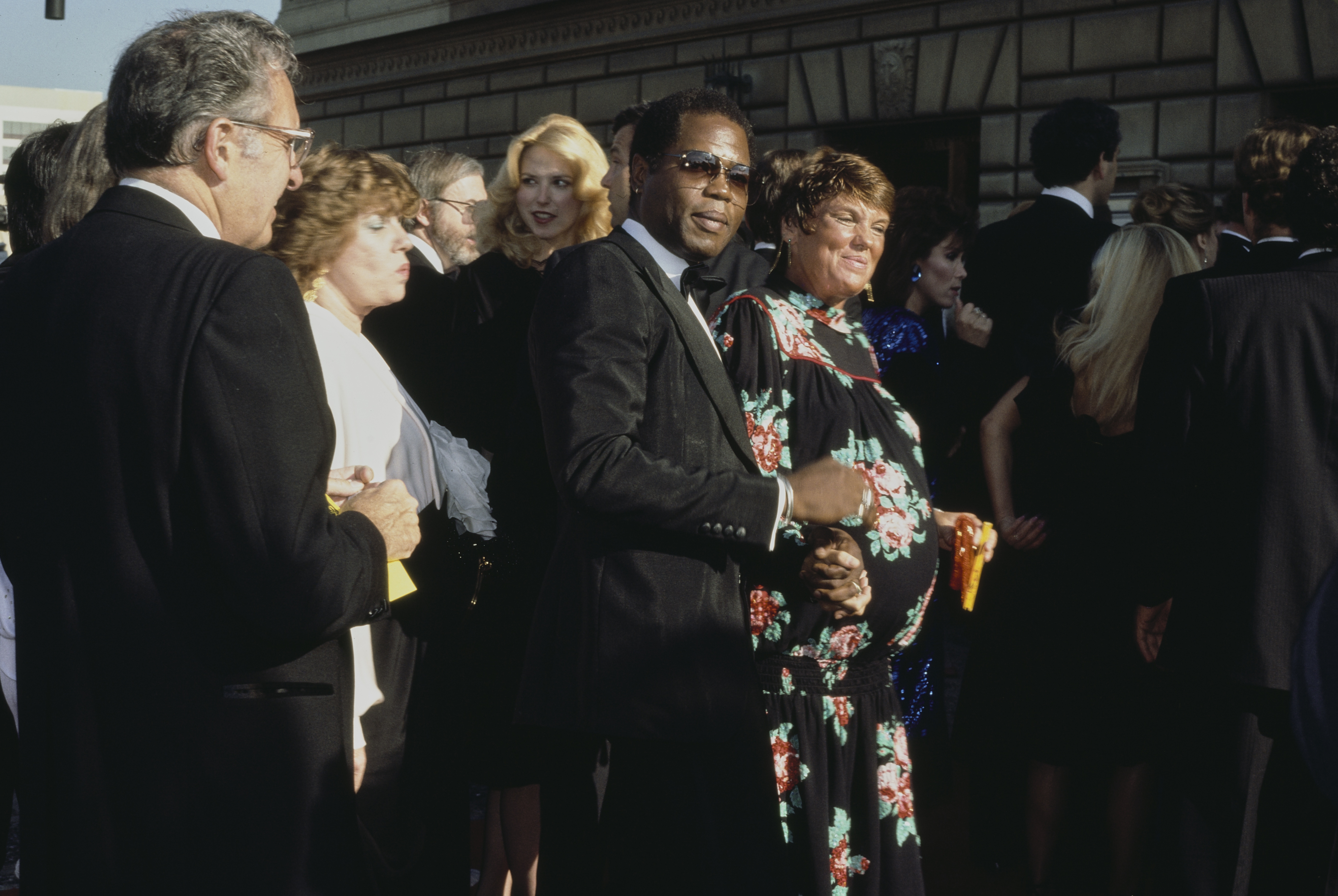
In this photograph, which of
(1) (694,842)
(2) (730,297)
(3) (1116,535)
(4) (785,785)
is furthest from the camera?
(3) (1116,535)

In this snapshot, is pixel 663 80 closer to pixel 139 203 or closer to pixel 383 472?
pixel 383 472

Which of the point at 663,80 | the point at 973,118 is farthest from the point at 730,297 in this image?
the point at 663,80

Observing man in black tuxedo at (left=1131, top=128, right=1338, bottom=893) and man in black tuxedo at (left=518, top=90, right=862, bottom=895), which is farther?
man in black tuxedo at (left=1131, top=128, right=1338, bottom=893)

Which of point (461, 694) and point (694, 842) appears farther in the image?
point (461, 694)

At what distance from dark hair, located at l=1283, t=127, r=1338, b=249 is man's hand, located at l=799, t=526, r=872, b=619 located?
3.80ft

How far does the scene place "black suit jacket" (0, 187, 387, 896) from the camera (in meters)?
1.55

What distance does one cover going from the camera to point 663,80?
470 inches

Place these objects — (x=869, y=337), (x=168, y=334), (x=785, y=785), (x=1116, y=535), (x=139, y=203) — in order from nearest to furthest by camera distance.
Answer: (x=168, y=334), (x=139, y=203), (x=785, y=785), (x=1116, y=535), (x=869, y=337)

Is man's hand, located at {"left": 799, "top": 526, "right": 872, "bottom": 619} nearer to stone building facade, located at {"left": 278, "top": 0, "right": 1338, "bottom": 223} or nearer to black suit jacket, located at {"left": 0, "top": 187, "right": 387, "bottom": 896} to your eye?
black suit jacket, located at {"left": 0, "top": 187, "right": 387, "bottom": 896}

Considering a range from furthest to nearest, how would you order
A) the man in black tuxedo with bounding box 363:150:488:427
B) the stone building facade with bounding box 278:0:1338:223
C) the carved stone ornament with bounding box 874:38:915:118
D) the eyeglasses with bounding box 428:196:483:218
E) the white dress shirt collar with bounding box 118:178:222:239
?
1. the carved stone ornament with bounding box 874:38:915:118
2. the stone building facade with bounding box 278:0:1338:223
3. the eyeglasses with bounding box 428:196:483:218
4. the man in black tuxedo with bounding box 363:150:488:427
5. the white dress shirt collar with bounding box 118:178:222:239

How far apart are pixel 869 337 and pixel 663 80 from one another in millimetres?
8828

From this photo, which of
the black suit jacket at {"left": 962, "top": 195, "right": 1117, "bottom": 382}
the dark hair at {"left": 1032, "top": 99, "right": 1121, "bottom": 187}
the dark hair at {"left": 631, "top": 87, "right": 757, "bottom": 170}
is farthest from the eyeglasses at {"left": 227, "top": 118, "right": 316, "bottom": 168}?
the dark hair at {"left": 1032, "top": 99, "right": 1121, "bottom": 187}

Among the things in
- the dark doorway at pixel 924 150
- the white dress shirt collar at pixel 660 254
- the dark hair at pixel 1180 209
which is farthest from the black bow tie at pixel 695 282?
the dark doorway at pixel 924 150

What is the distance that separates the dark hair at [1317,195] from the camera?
2.48 meters
